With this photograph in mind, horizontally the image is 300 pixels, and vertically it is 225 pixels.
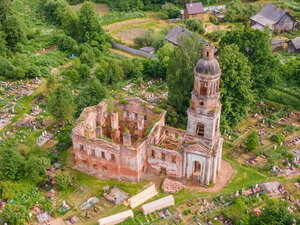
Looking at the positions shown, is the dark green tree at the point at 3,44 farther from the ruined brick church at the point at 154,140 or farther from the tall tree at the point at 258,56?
the tall tree at the point at 258,56

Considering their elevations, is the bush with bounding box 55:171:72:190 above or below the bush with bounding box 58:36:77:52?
below

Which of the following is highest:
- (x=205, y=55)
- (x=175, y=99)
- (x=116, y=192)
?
(x=205, y=55)

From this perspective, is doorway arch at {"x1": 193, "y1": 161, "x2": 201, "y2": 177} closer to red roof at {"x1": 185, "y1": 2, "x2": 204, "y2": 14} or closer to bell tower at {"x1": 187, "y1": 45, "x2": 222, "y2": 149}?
bell tower at {"x1": 187, "y1": 45, "x2": 222, "y2": 149}

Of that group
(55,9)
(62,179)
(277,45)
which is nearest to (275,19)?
(277,45)

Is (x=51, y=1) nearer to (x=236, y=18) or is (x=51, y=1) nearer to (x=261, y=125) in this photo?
(x=236, y=18)

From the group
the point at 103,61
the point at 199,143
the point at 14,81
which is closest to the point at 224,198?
the point at 199,143

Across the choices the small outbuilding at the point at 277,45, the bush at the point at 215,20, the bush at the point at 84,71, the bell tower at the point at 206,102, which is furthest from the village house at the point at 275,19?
the bell tower at the point at 206,102

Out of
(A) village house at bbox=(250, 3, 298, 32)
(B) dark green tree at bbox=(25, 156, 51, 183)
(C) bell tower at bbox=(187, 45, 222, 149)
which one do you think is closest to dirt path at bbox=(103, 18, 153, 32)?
(A) village house at bbox=(250, 3, 298, 32)
